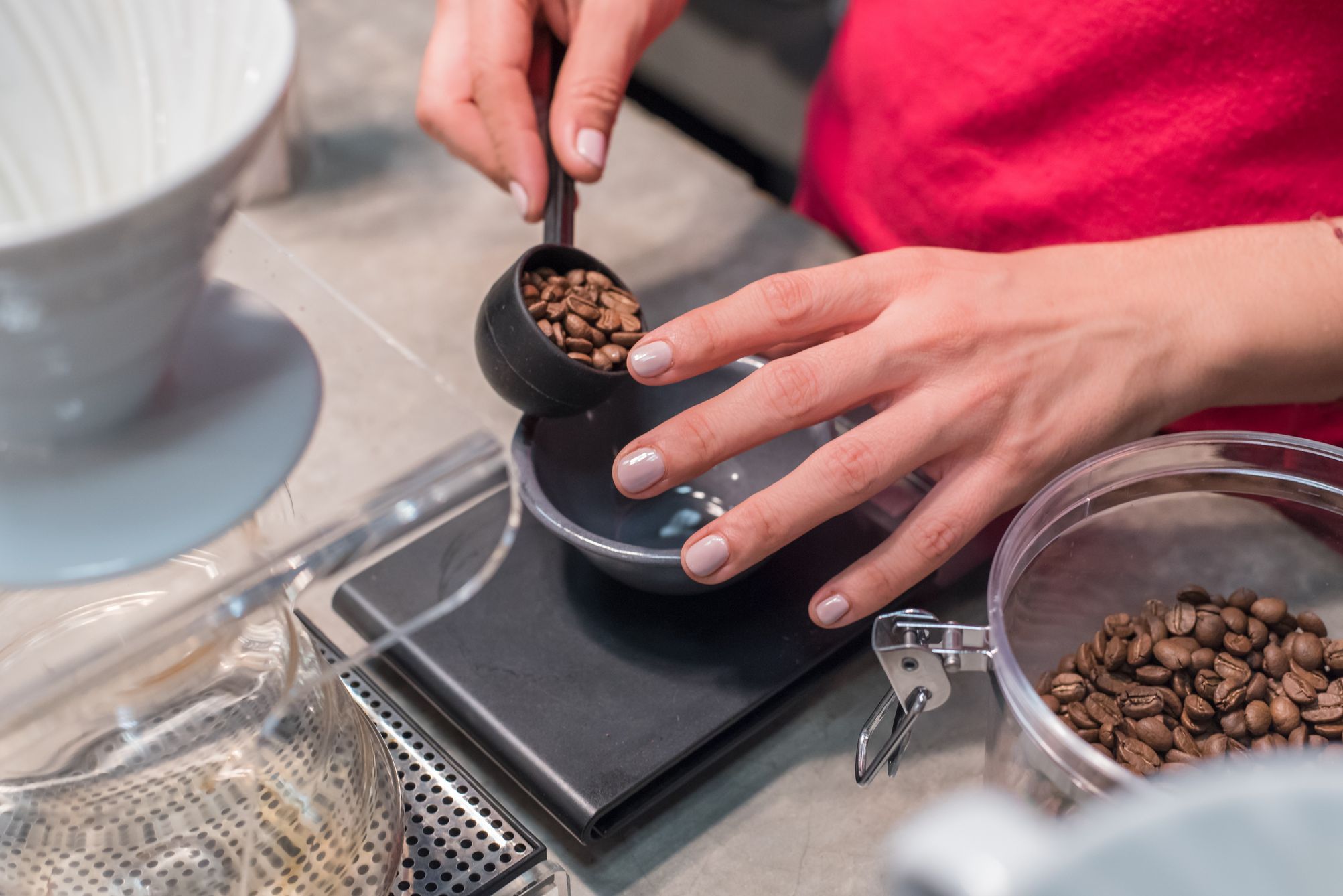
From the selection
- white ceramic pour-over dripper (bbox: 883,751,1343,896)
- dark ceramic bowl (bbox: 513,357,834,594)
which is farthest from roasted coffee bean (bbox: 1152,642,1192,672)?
white ceramic pour-over dripper (bbox: 883,751,1343,896)

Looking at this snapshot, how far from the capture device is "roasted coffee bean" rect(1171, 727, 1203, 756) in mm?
514

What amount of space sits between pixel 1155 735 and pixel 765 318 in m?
0.28

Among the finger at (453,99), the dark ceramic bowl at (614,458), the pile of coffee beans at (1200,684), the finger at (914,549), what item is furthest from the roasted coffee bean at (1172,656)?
the finger at (453,99)

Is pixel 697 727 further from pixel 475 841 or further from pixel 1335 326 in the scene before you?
pixel 1335 326

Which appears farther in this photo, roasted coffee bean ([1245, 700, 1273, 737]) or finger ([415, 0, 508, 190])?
finger ([415, 0, 508, 190])

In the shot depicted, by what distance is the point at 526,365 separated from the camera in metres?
0.61

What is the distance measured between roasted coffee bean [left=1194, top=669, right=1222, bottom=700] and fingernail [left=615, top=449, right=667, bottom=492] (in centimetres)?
27

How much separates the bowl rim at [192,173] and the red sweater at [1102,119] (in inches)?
23.6

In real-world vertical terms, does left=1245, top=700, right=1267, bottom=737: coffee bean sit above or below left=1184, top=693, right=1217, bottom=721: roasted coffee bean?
above

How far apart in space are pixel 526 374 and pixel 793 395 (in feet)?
0.46

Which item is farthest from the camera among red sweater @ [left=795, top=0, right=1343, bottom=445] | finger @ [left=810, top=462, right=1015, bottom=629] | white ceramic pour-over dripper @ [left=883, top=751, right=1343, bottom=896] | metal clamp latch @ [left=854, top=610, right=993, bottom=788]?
red sweater @ [left=795, top=0, right=1343, bottom=445]

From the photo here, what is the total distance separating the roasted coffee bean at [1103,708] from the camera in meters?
0.52

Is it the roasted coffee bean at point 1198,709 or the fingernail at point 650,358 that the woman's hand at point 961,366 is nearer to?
the fingernail at point 650,358

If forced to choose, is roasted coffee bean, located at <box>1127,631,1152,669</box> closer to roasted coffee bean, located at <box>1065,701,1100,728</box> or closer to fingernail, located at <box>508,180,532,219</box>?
roasted coffee bean, located at <box>1065,701,1100,728</box>
